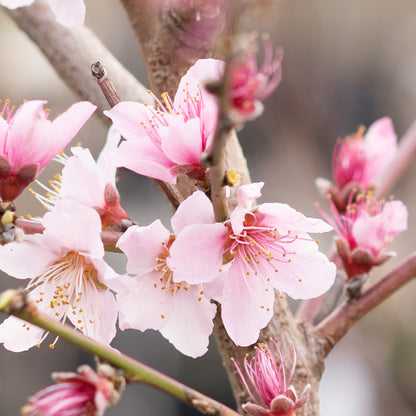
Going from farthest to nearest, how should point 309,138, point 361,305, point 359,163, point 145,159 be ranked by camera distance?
Result: 1. point 309,138
2. point 359,163
3. point 361,305
4. point 145,159


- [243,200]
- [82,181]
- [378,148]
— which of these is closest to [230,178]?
[243,200]

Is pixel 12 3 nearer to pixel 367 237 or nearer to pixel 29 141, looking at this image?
pixel 29 141

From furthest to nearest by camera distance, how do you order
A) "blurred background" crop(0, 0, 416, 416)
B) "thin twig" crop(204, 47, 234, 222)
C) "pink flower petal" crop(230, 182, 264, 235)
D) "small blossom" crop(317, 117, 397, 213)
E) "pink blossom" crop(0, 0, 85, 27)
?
"blurred background" crop(0, 0, 416, 416)
"small blossom" crop(317, 117, 397, 213)
"pink blossom" crop(0, 0, 85, 27)
"pink flower petal" crop(230, 182, 264, 235)
"thin twig" crop(204, 47, 234, 222)

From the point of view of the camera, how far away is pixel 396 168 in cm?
70

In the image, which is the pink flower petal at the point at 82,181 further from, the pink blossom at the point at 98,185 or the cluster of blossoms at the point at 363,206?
the cluster of blossoms at the point at 363,206

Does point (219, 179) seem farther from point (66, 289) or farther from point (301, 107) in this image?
point (301, 107)

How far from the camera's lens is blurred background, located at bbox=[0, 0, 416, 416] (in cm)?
217

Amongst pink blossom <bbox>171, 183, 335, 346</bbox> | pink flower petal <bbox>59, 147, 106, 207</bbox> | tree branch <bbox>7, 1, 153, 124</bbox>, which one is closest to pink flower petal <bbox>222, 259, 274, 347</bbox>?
pink blossom <bbox>171, 183, 335, 346</bbox>

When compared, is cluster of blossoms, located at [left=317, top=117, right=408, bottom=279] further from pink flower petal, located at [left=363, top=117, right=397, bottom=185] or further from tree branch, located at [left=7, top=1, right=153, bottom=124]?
tree branch, located at [left=7, top=1, right=153, bottom=124]

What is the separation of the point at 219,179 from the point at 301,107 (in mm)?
2555

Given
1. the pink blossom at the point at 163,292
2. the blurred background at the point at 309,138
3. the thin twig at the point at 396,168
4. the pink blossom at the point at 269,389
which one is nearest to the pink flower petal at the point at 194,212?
the pink blossom at the point at 163,292

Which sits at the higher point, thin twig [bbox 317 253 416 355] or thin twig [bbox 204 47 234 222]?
thin twig [bbox 204 47 234 222]

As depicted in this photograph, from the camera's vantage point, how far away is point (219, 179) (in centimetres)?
36

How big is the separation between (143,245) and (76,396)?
13 centimetres
